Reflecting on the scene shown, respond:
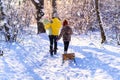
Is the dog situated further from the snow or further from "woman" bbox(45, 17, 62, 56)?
"woman" bbox(45, 17, 62, 56)

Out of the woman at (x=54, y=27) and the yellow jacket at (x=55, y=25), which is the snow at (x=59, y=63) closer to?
the woman at (x=54, y=27)

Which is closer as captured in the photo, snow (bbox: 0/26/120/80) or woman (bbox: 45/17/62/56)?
snow (bbox: 0/26/120/80)

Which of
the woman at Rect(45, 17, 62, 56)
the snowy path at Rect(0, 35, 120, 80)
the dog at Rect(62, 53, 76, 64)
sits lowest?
the snowy path at Rect(0, 35, 120, 80)

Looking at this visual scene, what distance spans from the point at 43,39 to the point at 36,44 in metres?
1.76

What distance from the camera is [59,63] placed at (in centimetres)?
1519

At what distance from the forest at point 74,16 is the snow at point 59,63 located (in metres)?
2.26

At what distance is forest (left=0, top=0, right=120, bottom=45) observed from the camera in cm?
2188

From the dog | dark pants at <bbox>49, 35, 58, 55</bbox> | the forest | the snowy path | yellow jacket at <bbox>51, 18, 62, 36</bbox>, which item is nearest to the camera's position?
the snowy path

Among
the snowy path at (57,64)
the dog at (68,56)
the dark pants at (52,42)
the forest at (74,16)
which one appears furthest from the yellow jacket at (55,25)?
the forest at (74,16)

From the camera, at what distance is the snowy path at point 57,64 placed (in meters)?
13.4

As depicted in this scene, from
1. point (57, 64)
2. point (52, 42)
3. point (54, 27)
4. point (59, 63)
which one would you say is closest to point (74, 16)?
point (52, 42)

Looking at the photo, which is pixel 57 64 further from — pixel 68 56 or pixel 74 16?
pixel 74 16

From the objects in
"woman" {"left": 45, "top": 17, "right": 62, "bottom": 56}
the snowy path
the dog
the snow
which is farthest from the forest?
the dog

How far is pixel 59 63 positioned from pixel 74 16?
13.1 meters
